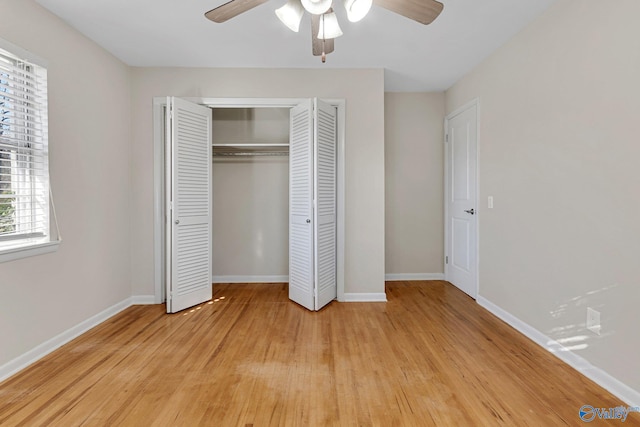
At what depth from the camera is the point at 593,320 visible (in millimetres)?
2070

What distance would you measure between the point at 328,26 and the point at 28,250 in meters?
2.41

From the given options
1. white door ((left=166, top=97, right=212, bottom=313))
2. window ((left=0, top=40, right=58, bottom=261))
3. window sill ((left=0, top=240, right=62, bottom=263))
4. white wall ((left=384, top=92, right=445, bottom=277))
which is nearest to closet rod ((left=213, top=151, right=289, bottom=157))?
white door ((left=166, top=97, right=212, bottom=313))

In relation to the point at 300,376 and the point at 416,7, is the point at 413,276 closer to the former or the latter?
the point at 300,376

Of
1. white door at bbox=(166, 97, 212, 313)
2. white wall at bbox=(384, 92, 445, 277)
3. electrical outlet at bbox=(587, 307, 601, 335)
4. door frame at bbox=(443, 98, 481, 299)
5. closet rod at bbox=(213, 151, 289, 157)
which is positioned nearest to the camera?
electrical outlet at bbox=(587, 307, 601, 335)

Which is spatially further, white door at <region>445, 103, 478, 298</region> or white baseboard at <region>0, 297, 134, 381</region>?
white door at <region>445, 103, 478, 298</region>

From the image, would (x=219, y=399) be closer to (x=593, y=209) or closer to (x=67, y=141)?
(x=67, y=141)

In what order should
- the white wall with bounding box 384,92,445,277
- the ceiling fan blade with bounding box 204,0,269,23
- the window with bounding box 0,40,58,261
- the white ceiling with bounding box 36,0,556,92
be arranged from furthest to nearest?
the white wall with bounding box 384,92,445,277 → the white ceiling with bounding box 36,0,556,92 → the window with bounding box 0,40,58,261 → the ceiling fan blade with bounding box 204,0,269,23

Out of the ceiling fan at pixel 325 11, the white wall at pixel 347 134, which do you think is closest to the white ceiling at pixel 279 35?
the white wall at pixel 347 134

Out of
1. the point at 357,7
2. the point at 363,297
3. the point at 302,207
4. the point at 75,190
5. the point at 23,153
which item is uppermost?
the point at 357,7

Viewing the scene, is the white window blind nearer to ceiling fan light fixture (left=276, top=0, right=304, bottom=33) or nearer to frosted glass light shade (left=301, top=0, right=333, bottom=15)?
ceiling fan light fixture (left=276, top=0, right=304, bottom=33)

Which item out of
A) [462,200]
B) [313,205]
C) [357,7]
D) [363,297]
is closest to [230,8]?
[357,7]

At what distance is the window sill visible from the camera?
6.77ft

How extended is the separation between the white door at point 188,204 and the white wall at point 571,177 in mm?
2901

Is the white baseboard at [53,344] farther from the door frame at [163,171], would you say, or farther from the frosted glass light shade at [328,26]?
the frosted glass light shade at [328,26]
